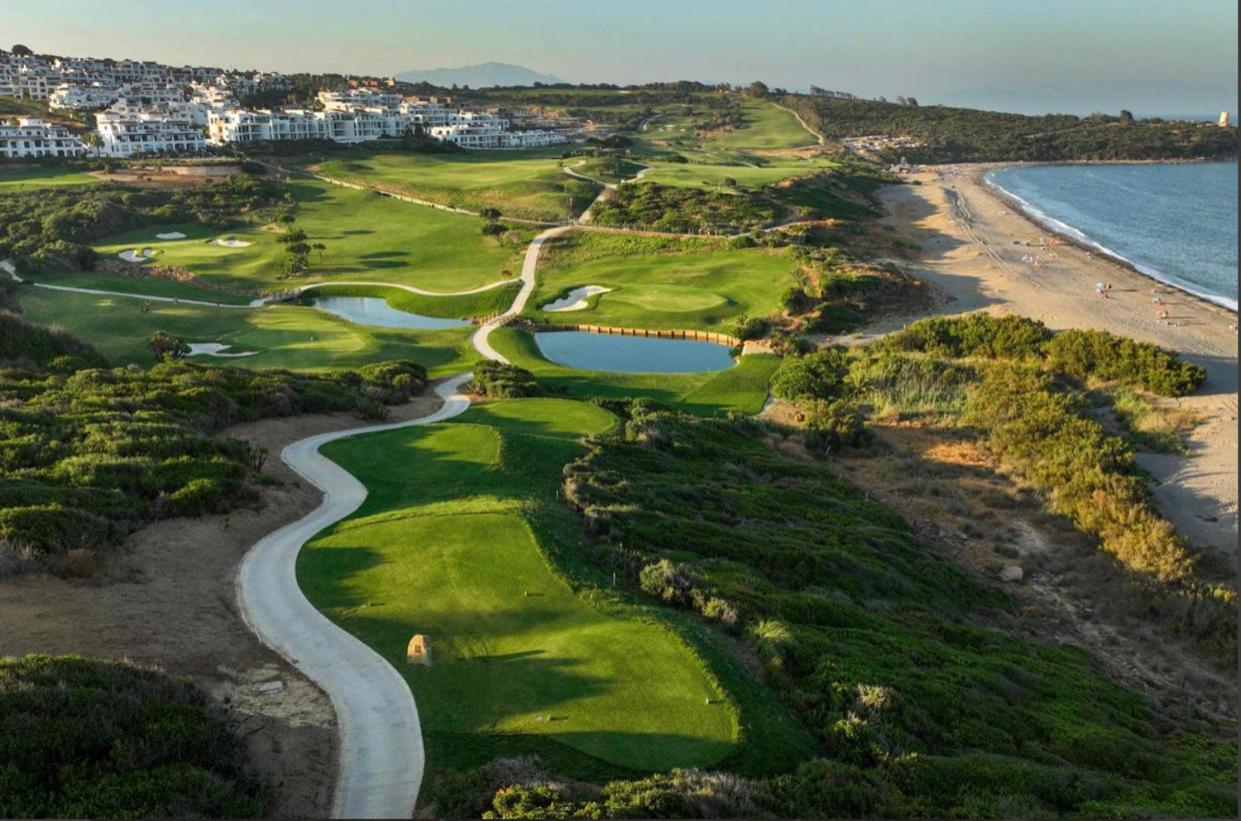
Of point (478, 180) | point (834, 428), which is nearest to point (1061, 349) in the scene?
point (834, 428)

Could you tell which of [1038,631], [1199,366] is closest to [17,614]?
[1038,631]

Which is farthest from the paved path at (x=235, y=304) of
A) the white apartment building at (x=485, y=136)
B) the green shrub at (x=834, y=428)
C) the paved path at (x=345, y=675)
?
the white apartment building at (x=485, y=136)

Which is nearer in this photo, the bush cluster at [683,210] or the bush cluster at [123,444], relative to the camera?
the bush cluster at [123,444]

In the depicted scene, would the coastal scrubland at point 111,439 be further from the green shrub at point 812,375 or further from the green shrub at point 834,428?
the green shrub at point 812,375

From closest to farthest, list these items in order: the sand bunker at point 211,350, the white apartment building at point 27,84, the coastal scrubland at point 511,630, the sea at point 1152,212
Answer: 1. the coastal scrubland at point 511,630
2. the sand bunker at point 211,350
3. the sea at point 1152,212
4. the white apartment building at point 27,84

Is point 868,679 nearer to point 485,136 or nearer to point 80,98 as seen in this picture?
point 485,136
